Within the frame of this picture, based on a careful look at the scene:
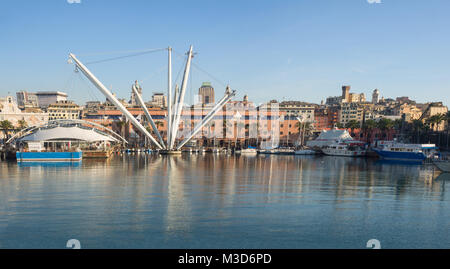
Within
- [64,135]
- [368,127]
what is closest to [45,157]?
[64,135]

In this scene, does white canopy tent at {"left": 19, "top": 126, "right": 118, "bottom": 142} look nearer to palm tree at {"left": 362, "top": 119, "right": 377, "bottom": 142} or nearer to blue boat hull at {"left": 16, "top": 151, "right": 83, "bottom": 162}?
blue boat hull at {"left": 16, "top": 151, "right": 83, "bottom": 162}

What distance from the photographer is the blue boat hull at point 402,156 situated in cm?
6394

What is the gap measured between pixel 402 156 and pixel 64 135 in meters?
70.1

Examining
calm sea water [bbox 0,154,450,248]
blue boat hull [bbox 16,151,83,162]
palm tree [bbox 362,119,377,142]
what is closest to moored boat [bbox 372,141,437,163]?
→ palm tree [bbox 362,119,377,142]

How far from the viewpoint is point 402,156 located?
220ft

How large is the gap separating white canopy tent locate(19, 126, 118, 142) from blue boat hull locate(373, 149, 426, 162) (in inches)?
2499

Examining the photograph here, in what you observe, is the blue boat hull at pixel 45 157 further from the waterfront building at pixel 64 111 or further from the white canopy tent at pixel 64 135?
the waterfront building at pixel 64 111

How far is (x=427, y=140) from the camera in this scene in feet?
305

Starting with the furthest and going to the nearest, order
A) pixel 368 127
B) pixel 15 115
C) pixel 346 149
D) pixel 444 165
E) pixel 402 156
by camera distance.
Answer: pixel 15 115
pixel 368 127
pixel 346 149
pixel 402 156
pixel 444 165

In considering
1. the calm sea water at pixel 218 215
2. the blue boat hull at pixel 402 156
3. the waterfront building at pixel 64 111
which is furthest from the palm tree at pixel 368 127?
Result: the waterfront building at pixel 64 111

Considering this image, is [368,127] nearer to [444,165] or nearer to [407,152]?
[407,152]
